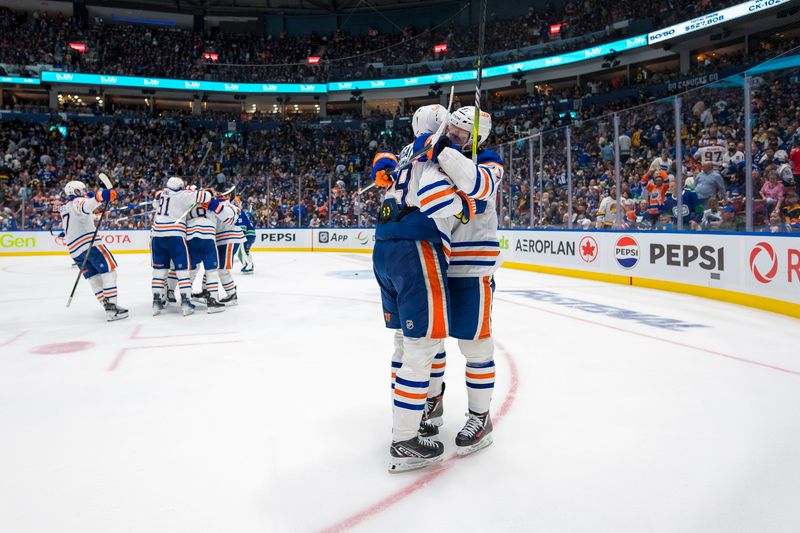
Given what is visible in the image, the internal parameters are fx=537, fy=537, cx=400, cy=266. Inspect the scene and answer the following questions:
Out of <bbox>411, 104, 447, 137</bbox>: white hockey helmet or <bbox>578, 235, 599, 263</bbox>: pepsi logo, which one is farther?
<bbox>578, 235, 599, 263</bbox>: pepsi logo

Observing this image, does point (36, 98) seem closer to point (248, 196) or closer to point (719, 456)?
point (248, 196)

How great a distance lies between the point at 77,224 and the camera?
6.07 metres

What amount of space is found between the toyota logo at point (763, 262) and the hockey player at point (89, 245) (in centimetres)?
716

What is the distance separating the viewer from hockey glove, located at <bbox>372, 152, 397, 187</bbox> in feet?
8.14

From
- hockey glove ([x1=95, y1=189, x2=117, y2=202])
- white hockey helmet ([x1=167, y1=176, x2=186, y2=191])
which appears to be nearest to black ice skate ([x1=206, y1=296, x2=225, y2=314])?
white hockey helmet ([x1=167, y1=176, x2=186, y2=191])

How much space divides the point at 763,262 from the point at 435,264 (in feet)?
18.1

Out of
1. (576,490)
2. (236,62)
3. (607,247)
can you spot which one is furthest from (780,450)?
(236,62)

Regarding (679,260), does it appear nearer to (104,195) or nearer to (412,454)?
(412,454)

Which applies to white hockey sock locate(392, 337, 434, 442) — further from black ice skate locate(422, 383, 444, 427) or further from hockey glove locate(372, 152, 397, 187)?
hockey glove locate(372, 152, 397, 187)

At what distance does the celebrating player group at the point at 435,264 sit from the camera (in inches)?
84.5

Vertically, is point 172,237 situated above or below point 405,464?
above

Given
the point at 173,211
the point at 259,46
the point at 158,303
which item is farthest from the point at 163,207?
the point at 259,46

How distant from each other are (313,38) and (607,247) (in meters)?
29.4

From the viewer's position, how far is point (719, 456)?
7.66ft
